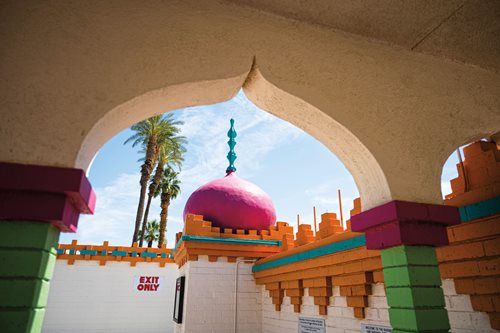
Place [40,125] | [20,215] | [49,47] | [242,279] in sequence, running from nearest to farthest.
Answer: [20,215] → [40,125] → [49,47] → [242,279]

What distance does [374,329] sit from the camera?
4.55m

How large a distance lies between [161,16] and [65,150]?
1537 mm

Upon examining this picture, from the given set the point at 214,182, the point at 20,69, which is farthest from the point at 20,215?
the point at 214,182

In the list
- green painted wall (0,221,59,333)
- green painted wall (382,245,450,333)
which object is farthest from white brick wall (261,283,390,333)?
green painted wall (0,221,59,333)

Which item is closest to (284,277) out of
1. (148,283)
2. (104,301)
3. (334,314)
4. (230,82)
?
(334,314)

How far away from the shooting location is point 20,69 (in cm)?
262

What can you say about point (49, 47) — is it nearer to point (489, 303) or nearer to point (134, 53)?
point (134, 53)

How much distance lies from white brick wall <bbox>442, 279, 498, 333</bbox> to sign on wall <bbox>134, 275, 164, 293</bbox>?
12.4 meters

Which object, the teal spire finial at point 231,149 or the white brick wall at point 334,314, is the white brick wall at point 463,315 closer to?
the white brick wall at point 334,314

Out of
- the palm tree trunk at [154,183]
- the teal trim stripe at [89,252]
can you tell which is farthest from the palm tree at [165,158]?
the teal trim stripe at [89,252]

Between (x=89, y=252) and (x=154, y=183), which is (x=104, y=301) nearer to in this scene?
(x=89, y=252)

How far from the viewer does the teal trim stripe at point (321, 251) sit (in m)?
4.78

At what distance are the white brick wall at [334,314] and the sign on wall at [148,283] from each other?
7.31 metres

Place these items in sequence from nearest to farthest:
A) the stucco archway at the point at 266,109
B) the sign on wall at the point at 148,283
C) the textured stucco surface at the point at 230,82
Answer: the textured stucco surface at the point at 230,82 → the stucco archway at the point at 266,109 → the sign on wall at the point at 148,283
